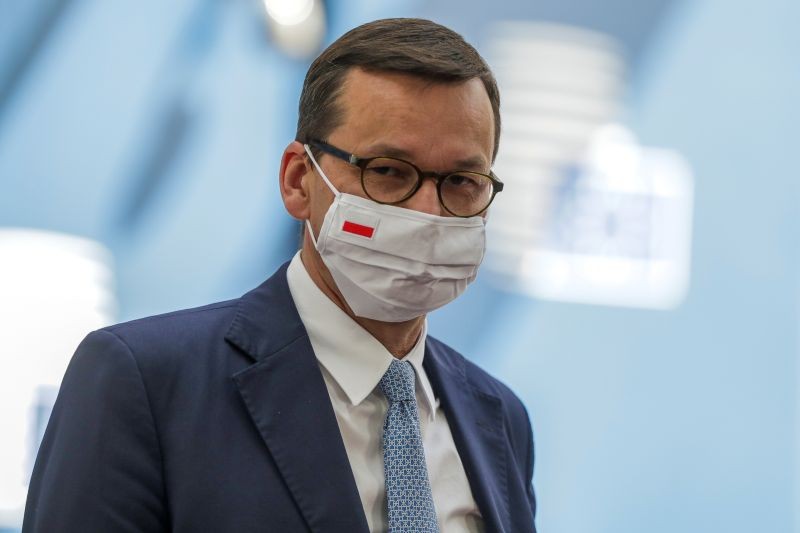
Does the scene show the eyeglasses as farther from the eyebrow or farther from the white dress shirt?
the white dress shirt

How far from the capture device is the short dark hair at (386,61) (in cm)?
156

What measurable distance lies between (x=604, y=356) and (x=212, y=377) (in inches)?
64.8

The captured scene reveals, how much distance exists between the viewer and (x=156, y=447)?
136cm

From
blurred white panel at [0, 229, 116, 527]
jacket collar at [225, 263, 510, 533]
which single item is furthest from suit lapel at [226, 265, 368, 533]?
blurred white panel at [0, 229, 116, 527]

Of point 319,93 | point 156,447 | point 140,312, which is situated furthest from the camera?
point 140,312

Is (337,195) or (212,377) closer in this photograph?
(212,377)

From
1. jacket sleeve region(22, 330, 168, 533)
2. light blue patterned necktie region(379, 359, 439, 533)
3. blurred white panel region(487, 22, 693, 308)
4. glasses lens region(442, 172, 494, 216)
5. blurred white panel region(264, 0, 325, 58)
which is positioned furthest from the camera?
blurred white panel region(487, 22, 693, 308)

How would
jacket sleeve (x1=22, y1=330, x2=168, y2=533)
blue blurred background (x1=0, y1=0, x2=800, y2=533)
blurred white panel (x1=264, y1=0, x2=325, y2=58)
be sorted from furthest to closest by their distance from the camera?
1. blurred white panel (x1=264, y1=0, x2=325, y2=58)
2. blue blurred background (x1=0, y1=0, x2=800, y2=533)
3. jacket sleeve (x1=22, y1=330, x2=168, y2=533)

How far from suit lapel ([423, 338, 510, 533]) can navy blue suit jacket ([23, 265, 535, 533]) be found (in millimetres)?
301

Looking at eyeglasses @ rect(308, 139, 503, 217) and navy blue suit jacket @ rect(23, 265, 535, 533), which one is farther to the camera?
eyeglasses @ rect(308, 139, 503, 217)

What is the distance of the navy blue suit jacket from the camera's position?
132 centimetres

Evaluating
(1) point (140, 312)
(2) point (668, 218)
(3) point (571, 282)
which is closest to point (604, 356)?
(3) point (571, 282)

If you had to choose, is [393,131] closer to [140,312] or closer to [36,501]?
[36,501]

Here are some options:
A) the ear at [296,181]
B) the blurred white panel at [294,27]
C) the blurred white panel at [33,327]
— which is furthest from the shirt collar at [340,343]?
the blurred white panel at [294,27]
